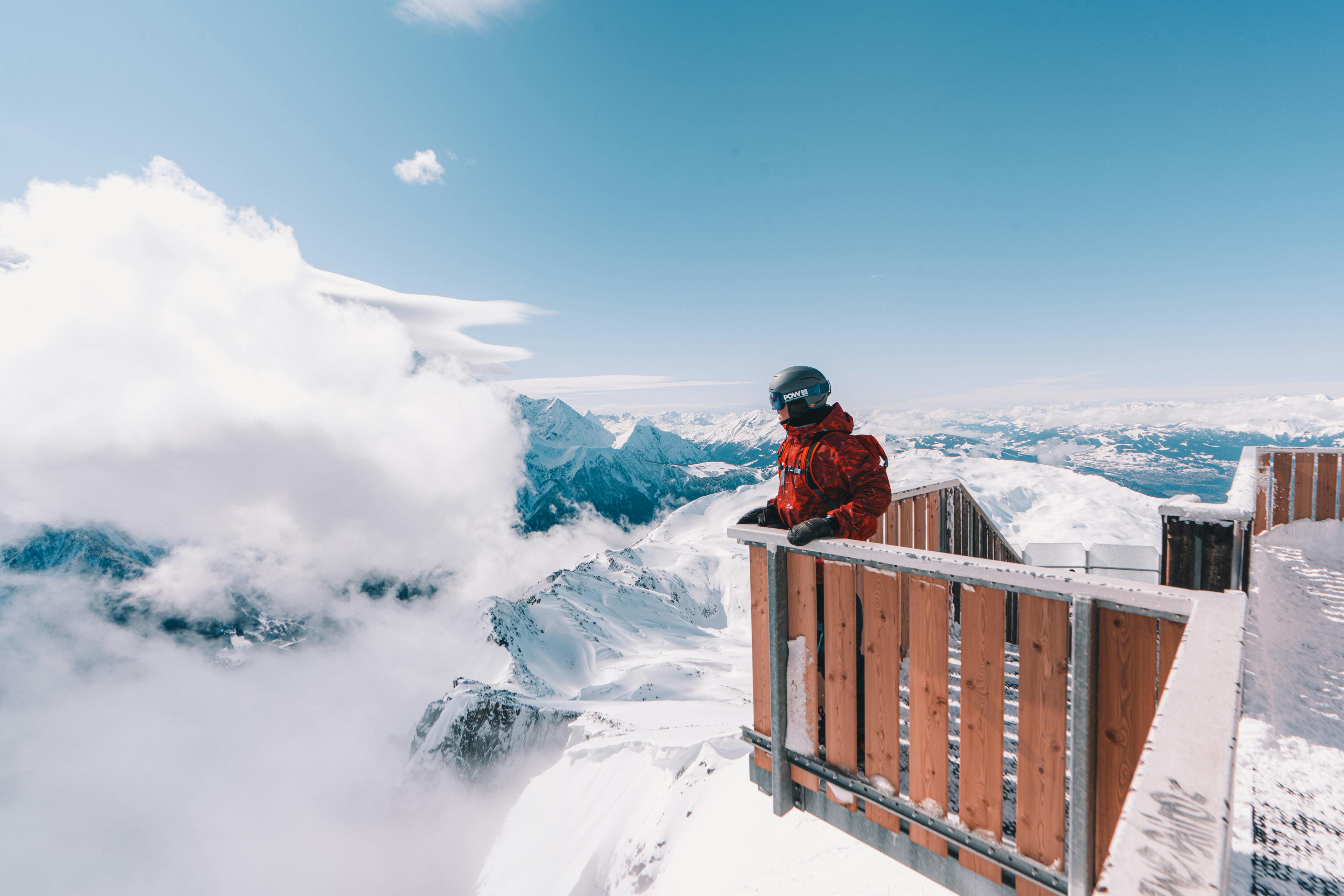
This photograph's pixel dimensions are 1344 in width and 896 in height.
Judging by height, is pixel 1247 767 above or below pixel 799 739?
above

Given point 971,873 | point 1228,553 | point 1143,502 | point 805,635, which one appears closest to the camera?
point 971,873

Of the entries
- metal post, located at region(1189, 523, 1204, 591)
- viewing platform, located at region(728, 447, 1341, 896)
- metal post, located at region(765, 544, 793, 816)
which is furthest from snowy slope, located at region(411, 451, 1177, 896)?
metal post, located at region(1189, 523, 1204, 591)

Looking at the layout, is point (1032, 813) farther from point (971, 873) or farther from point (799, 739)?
point (799, 739)

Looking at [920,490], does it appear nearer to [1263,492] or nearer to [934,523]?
[934,523]

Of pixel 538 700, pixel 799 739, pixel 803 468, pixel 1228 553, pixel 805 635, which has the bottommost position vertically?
pixel 538 700

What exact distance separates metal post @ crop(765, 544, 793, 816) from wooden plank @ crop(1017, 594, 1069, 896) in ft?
4.75

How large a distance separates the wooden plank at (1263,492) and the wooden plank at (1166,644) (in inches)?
353

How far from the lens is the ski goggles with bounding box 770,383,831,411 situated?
160 inches

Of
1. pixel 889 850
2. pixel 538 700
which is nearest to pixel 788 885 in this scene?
pixel 889 850

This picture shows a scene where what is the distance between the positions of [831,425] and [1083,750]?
88.6 inches

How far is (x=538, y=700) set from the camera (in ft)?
125

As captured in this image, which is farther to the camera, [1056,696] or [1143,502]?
[1143,502]

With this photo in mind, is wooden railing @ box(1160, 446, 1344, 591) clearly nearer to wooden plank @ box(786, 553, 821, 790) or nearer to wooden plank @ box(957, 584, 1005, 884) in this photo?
wooden plank @ box(957, 584, 1005, 884)

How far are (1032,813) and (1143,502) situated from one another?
115 meters
